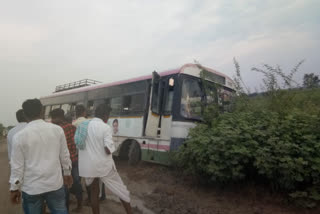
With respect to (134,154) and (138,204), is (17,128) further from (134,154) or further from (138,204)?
(134,154)

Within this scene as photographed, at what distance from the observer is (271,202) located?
384 centimetres

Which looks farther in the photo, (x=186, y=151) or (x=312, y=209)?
(x=186, y=151)

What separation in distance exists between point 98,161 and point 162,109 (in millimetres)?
3440

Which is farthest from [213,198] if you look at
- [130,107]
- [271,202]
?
[130,107]

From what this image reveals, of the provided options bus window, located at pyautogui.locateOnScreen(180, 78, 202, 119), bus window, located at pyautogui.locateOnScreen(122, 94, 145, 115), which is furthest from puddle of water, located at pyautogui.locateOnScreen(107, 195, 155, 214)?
bus window, located at pyautogui.locateOnScreen(122, 94, 145, 115)

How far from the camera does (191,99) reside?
20.4 feet

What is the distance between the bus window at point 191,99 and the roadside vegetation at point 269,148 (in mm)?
744

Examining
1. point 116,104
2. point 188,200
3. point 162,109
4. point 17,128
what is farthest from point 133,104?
point 17,128

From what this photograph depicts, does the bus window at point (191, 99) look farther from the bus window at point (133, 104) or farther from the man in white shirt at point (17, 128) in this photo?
the man in white shirt at point (17, 128)

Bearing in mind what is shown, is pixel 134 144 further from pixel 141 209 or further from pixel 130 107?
pixel 141 209

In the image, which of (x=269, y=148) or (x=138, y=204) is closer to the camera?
(x=269, y=148)

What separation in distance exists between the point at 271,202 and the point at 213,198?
3.39ft

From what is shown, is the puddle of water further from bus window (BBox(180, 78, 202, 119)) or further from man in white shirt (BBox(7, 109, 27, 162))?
bus window (BBox(180, 78, 202, 119))

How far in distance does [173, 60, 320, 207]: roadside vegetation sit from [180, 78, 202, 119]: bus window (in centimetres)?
74
